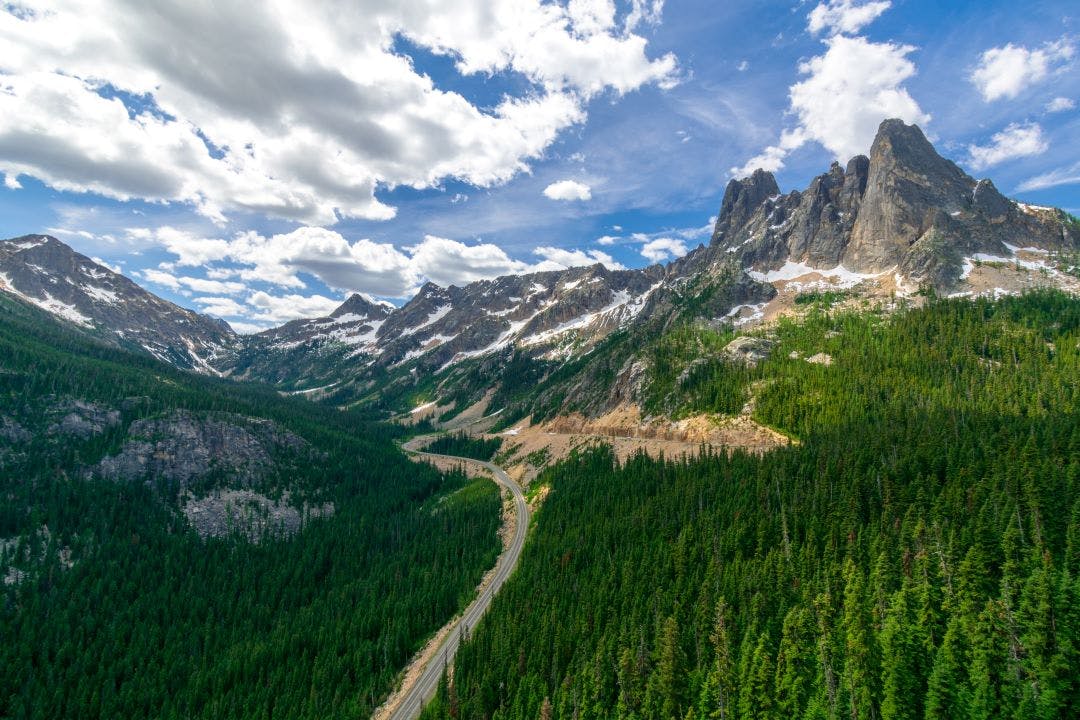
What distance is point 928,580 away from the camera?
65125 mm

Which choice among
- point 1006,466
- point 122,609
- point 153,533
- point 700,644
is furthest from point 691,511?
point 153,533

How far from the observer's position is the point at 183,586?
392 feet

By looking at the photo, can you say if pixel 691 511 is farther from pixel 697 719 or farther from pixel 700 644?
pixel 697 719

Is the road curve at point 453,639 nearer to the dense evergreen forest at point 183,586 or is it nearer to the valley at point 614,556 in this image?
the valley at point 614,556

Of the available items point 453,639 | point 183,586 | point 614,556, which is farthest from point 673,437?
point 183,586

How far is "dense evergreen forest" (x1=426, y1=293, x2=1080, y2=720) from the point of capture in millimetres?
53219

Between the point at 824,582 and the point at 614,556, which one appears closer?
the point at 824,582

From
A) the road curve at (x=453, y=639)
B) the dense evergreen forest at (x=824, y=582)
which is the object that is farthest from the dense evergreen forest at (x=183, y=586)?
the dense evergreen forest at (x=824, y=582)

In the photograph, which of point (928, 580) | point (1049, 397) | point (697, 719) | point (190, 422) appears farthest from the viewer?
point (190, 422)

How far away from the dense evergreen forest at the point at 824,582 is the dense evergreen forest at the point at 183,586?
24207 mm

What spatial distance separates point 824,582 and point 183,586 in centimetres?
14159

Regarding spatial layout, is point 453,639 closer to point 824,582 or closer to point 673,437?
point 824,582

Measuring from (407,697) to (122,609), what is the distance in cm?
7764

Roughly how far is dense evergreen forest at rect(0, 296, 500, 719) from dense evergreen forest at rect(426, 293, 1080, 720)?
24.2 m
